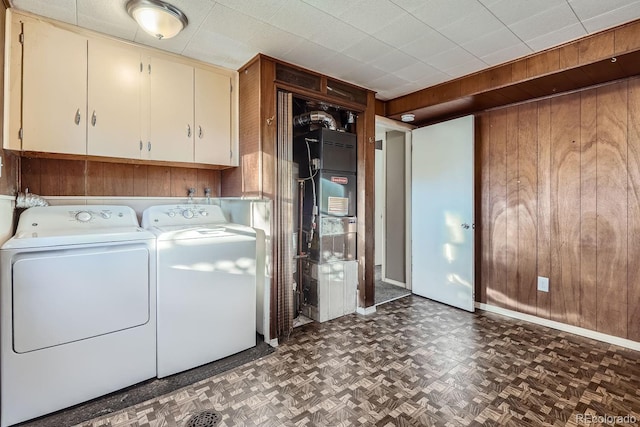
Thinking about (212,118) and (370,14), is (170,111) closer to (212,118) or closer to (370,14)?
(212,118)

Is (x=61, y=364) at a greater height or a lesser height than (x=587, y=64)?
lesser

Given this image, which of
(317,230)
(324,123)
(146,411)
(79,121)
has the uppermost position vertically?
(324,123)

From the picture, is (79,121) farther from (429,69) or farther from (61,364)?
(429,69)

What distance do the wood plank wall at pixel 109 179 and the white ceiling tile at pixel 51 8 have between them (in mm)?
1001

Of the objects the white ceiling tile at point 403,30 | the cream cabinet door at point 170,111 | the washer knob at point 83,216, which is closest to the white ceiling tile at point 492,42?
the white ceiling tile at point 403,30

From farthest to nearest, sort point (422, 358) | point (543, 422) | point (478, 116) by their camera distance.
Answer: point (478, 116), point (422, 358), point (543, 422)

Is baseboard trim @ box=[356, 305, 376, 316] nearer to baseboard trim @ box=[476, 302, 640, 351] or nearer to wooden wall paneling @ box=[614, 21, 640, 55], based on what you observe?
baseboard trim @ box=[476, 302, 640, 351]

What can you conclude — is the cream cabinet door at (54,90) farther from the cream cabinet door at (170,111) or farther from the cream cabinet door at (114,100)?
the cream cabinet door at (170,111)

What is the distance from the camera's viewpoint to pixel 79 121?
2141 mm

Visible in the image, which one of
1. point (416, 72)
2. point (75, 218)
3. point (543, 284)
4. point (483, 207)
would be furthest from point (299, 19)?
point (543, 284)

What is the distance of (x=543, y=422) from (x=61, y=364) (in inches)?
109

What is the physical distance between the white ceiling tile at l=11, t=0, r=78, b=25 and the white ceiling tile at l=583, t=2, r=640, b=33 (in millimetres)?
3360

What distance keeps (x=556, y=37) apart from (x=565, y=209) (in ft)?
5.02

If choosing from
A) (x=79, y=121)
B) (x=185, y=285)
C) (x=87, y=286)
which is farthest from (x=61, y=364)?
(x=79, y=121)
